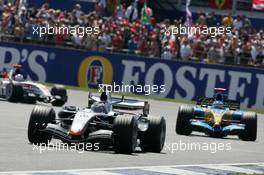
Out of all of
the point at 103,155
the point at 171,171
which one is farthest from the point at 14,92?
the point at 171,171

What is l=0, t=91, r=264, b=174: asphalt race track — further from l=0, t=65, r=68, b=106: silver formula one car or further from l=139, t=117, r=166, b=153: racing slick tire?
l=0, t=65, r=68, b=106: silver formula one car

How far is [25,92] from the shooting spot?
25828 mm

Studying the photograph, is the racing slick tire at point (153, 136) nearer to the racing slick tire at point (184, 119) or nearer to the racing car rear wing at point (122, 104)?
the racing car rear wing at point (122, 104)

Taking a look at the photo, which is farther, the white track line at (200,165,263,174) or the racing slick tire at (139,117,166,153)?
the racing slick tire at (139,117,166,153)

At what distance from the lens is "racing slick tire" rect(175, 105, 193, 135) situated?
1977 centimetres

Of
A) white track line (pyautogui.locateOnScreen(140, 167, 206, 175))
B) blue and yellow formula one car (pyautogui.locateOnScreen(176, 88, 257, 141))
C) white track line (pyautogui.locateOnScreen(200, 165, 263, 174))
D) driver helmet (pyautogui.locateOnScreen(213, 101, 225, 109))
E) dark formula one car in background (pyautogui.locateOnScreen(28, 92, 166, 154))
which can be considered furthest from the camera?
driver helmet (pyautogui.locateOnScreen(213, 101, 225, 109))

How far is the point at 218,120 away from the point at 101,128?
5.25m

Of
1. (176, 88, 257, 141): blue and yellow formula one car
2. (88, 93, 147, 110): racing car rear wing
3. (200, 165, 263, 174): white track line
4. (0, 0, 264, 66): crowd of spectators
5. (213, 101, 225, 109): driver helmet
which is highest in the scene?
(0, 0, 264, 66): crowd of spectators

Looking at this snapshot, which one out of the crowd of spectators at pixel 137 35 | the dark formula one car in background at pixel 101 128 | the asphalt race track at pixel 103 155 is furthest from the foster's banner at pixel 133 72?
the dark formula one car in background at pixel 101 128

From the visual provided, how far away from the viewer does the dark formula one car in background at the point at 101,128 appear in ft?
46.8

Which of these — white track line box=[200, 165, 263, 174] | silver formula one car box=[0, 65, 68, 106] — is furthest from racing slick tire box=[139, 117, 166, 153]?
silver formula one car box=[0, 65, 68, 106]

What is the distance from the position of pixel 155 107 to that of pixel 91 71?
262 inches

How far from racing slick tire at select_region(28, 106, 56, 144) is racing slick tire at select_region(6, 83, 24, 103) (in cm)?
1075

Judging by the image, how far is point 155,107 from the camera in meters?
28.7
